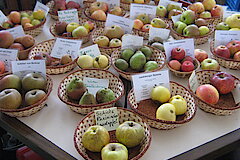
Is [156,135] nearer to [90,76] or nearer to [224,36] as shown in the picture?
[90,76]

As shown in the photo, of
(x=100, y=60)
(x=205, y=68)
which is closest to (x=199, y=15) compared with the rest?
(x=205, y=68)

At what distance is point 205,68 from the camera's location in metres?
1.38

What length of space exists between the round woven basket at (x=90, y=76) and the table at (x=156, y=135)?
6 cm

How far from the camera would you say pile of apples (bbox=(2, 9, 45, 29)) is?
1.72 meters

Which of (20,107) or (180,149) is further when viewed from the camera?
(20,107)

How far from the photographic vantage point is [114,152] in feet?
2.79

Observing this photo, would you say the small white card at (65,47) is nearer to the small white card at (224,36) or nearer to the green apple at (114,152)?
the green apple at (114,152)

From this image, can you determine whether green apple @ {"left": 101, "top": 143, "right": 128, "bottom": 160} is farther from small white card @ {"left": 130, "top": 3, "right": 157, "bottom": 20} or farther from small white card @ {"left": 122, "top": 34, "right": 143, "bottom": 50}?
small white card @ {"left": 130, "top": 3, "right": 157, "bottom": 20}

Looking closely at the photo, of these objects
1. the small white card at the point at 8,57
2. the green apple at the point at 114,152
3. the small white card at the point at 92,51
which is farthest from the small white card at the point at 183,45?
the small white card at the point at 8,57

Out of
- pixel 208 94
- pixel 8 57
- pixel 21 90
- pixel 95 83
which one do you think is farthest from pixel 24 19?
pixel 208 94

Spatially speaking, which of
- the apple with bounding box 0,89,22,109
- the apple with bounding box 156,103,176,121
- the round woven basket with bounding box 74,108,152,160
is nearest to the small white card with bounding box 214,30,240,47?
the apple with bounding box 156,103,176,121

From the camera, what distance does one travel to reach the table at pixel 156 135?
0.97 m

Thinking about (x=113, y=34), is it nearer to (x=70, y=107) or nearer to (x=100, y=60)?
(x=100, y=60)

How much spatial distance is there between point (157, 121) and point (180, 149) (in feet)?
0.45
